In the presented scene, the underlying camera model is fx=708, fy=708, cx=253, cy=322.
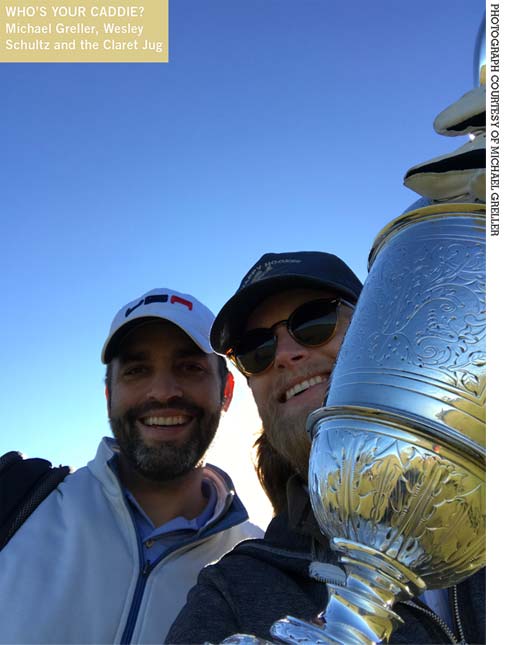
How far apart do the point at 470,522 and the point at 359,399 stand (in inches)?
7.0

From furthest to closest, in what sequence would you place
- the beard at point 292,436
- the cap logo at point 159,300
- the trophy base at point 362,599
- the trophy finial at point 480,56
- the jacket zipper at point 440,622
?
the cap logo at point 159,300, the beard at point 292,436, the jacket zipper at point 440,622, the trophy finial at point 480,56, the trophy base at point 362,599

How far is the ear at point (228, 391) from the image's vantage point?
2.75 m

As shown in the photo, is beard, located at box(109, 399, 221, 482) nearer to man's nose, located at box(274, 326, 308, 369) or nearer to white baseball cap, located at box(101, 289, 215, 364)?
white baseball cap, located at box(101, 289, 215, 364)

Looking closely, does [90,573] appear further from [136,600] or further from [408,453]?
[408,453]

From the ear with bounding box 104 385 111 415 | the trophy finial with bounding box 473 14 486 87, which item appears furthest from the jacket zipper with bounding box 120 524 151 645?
the trophy finial with bounding box 473 14 486 87

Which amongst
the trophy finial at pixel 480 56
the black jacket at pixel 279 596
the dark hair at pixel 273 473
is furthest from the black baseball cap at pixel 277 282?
the trophy finial at pixel 480 56

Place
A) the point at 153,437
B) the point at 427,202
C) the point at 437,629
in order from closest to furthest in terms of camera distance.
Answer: the point at 427,202 < the point at 437,629 < the point at 153,437

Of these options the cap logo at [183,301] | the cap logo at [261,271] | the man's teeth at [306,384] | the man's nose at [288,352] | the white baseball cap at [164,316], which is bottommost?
the man's teeth at [306,384]

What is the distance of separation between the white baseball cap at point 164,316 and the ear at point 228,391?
0.90 feet

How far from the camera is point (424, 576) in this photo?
2.66 ft

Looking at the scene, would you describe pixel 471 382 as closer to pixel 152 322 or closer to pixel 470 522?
pixel 470 522

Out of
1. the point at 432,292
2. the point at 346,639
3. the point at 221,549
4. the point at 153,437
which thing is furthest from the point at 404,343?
the point at 153,437

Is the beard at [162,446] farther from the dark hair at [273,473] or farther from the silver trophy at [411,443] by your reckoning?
the silver trophy at [411,443]

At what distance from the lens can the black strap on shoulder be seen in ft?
6.57
